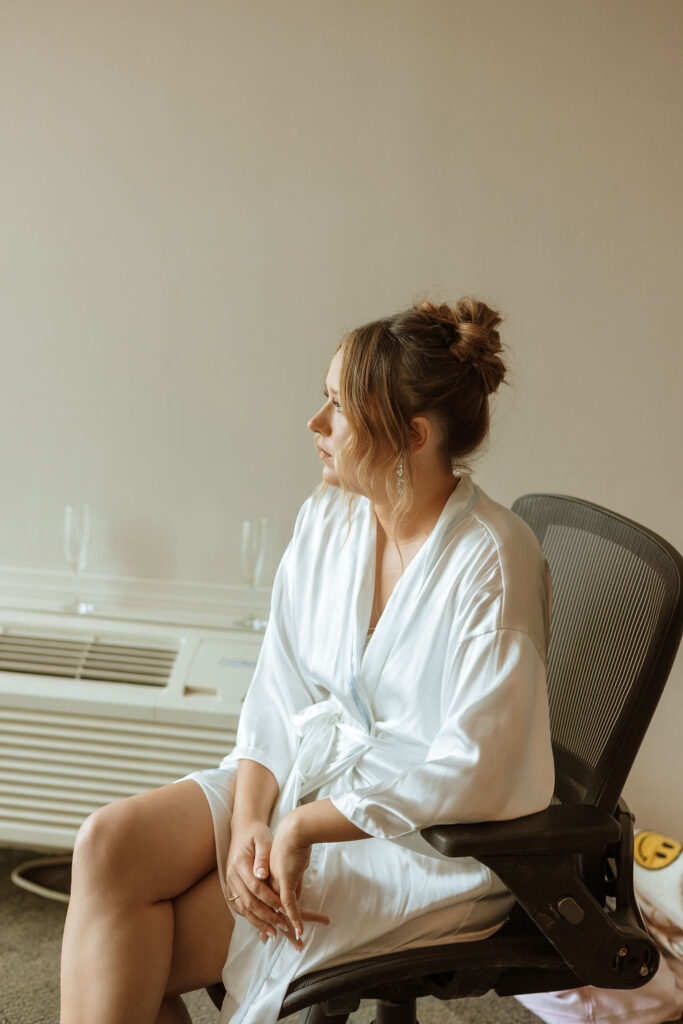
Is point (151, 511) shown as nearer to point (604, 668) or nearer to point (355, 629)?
point (355, 629)

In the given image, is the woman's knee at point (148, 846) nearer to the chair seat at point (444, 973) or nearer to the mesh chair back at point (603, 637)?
the chair seat at point (444, 973)

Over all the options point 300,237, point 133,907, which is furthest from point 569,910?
point 300,237

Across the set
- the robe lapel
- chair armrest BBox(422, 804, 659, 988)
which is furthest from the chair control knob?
the robe lapel

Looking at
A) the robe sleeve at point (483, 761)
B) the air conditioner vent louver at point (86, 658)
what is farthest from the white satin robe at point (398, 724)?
the air conditioner vent louver at point (86, 658)

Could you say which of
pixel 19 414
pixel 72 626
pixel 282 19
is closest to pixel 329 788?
pixel 72 626

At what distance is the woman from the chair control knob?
109mm

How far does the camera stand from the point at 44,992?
1.74 m

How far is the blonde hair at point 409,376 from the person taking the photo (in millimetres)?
1243

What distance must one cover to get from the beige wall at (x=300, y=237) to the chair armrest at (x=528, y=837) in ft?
3.73

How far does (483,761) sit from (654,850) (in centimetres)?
105

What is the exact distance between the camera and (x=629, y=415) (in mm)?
2037

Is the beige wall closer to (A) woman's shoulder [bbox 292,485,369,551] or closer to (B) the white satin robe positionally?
(A) woman's shoulder [bbox 292,485,369,551]

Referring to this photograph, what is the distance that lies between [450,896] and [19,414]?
1.56m

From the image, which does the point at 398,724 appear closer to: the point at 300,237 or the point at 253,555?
the point at 253,555
